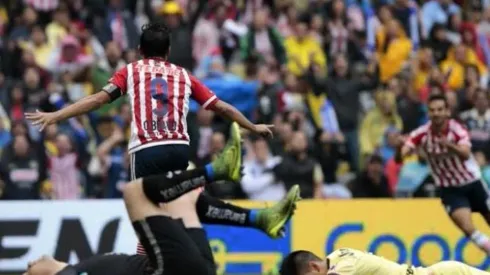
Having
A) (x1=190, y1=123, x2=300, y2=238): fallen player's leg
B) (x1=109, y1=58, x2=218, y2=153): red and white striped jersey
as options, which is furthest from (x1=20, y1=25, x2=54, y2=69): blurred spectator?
(x1=190, y1=123, x2=300, y2=238): fallen player's leg

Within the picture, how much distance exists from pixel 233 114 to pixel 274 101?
854 cm

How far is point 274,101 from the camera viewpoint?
69.5 feet

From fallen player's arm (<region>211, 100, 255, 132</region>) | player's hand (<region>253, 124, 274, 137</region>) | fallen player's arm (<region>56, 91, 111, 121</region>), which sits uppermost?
fallen player's arm (<region>56, 91, 111, 121</region>)

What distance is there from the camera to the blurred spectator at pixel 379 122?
21.5 m

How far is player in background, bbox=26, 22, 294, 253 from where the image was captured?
1234 centimetres

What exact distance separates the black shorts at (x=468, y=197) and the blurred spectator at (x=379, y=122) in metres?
4.52

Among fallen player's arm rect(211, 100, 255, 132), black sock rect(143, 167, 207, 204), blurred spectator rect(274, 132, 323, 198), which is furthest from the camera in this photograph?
blurred spectator rect(274, 132, 323, 198)

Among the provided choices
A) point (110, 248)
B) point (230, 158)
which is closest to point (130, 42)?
point (110, 248)

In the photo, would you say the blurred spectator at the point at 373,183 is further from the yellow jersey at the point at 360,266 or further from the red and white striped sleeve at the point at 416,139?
the yellow jersey at the point at 360,266

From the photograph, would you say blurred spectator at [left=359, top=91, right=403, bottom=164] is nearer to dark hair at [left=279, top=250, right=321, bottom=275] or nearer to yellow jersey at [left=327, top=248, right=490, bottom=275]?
yellow jersey at [left=327, top=248, right=490, bottom=275]

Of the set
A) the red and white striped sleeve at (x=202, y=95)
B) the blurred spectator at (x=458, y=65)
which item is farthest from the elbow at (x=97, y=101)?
the blurred spectator at (x=458, y=65)

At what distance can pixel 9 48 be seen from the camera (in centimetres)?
2130

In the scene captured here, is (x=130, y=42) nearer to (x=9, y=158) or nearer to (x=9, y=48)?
(x=9, y=48)

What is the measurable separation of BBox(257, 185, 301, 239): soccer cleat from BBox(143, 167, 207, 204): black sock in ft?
3.33
